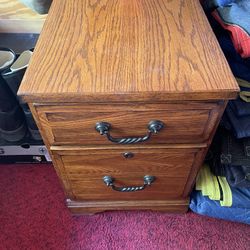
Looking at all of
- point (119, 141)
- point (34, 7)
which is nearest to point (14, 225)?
point (119, 141)

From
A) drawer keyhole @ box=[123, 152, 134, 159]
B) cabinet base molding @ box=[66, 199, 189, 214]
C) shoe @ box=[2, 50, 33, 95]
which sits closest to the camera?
drawer keyhole @ box=[123, 152, 134, 159]

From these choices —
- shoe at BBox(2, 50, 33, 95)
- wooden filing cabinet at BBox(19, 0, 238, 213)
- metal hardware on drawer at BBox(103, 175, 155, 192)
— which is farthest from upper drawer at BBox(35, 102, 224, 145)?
shoe at BBox(2, 50, 33, 95)

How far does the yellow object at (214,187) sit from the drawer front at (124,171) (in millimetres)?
71

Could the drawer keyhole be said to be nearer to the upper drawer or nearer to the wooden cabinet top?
the upper drawer

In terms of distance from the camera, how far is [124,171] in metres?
0.70

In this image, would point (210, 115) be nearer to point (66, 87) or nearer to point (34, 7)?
point (66, 87)

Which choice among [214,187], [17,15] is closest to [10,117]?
[17,15]

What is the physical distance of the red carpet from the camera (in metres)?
0.87

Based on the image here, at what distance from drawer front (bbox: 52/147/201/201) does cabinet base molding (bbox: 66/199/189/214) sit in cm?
3

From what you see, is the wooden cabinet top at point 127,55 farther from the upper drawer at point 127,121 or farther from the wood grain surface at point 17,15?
the wood grain surface at point 17,15

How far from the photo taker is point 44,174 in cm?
103

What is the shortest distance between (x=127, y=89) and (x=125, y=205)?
0.51m

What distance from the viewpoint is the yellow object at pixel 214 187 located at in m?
0.80

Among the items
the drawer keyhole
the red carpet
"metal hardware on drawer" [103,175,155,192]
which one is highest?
the drawer keyhole
